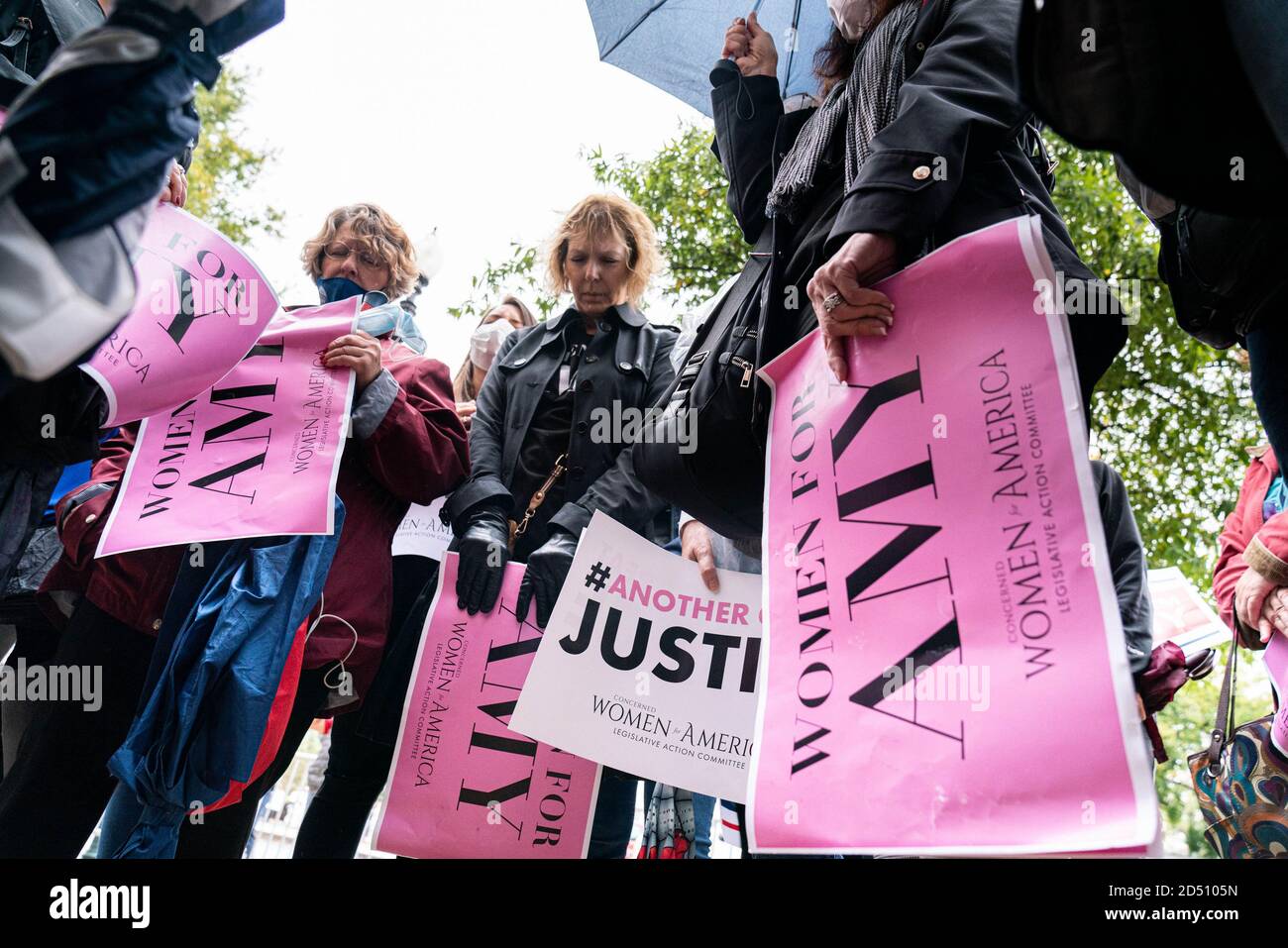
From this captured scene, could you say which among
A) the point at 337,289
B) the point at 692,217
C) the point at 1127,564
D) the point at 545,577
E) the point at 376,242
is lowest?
the point at 545,577

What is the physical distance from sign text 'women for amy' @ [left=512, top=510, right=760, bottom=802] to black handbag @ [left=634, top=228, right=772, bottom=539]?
0.41 m

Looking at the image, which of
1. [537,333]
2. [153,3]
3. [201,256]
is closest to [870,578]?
[153,3]

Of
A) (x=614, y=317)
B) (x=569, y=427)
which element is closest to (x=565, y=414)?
(x=569, y=427)

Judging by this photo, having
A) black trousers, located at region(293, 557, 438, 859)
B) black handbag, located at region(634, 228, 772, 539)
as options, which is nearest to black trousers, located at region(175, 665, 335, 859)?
black trousers, located at region(293, 557, 438, 859)

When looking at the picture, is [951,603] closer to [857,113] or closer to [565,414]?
[857,113]

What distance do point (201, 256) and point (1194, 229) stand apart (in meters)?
2.12

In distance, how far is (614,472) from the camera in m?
3.03

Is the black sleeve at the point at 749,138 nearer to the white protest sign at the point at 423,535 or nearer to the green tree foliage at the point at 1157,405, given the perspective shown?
the white protest sign at the point at 423,535

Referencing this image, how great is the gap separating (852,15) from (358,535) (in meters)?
1.80

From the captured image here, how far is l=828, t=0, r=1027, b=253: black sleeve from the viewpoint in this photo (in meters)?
1.78

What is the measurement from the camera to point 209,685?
2.30m

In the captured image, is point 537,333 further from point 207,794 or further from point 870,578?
point 870,578

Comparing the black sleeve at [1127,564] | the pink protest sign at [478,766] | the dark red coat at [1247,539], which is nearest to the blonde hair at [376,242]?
the pink protest sign at [478,766]
